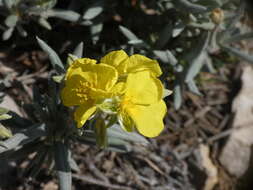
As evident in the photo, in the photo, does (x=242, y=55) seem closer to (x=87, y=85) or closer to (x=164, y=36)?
(x=164, y=36)

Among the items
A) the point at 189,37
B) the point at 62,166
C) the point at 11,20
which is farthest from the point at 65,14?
the point at 62,166

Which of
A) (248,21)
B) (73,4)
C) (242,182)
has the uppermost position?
(73,4)

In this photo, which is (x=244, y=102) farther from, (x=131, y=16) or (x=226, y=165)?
(x=131, y=16)

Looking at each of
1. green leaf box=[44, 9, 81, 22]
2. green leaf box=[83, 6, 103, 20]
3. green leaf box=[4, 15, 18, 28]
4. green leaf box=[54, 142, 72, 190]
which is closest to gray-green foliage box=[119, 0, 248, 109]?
green leaf box=[83, 6, 103, 20]

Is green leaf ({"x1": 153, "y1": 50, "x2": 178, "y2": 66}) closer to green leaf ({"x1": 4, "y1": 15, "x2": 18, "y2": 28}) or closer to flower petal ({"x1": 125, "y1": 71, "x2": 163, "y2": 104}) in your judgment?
green leaf ({"x1": 4, "y1": 15, "x2": 18, "y2": 28})

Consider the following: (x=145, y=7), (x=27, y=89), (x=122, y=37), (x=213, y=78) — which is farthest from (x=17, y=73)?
(x=213, y=78)

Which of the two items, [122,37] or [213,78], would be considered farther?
[213,78]

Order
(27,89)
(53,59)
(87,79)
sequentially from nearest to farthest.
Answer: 1. (87,79)
2. (53,59)
3. (27,89)

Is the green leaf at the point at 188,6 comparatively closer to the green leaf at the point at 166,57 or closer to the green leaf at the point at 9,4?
the green leaf at the point at 166,57
